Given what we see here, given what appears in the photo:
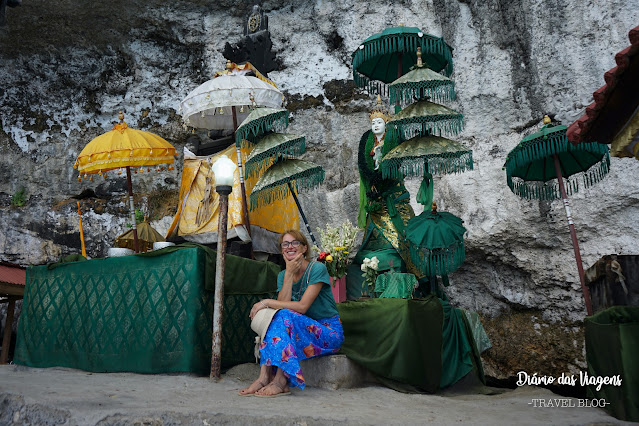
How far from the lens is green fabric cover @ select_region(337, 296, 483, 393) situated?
16.8ft

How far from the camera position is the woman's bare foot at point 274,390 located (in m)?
3.96

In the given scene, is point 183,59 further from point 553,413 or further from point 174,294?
point 553,413

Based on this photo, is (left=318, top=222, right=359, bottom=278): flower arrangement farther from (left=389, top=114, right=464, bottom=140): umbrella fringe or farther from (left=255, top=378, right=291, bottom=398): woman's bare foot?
(left=255, top=378, right=291, bottom=398): woman's bare foot

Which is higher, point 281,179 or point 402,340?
point 281,179

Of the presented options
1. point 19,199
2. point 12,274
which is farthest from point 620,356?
point 19,199

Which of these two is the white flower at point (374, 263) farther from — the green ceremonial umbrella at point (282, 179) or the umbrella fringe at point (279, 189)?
the umbrella fringe at point (279, 189)

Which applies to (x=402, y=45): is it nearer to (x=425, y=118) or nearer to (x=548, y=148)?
(x=425, y=118)

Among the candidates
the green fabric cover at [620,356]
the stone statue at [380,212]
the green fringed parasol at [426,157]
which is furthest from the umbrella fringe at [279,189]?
the green fabric cover at [620,356]

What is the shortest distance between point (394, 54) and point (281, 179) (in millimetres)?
2216

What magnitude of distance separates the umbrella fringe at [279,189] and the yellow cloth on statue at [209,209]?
0.83 ft

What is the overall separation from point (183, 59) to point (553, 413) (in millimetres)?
9084

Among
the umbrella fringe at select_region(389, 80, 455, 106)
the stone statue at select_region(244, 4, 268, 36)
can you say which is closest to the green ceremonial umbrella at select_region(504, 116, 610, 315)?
the umbrella fringe at select_region(389, 80, 455, 106)

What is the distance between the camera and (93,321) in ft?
17.2

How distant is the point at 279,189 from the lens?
256 inches
